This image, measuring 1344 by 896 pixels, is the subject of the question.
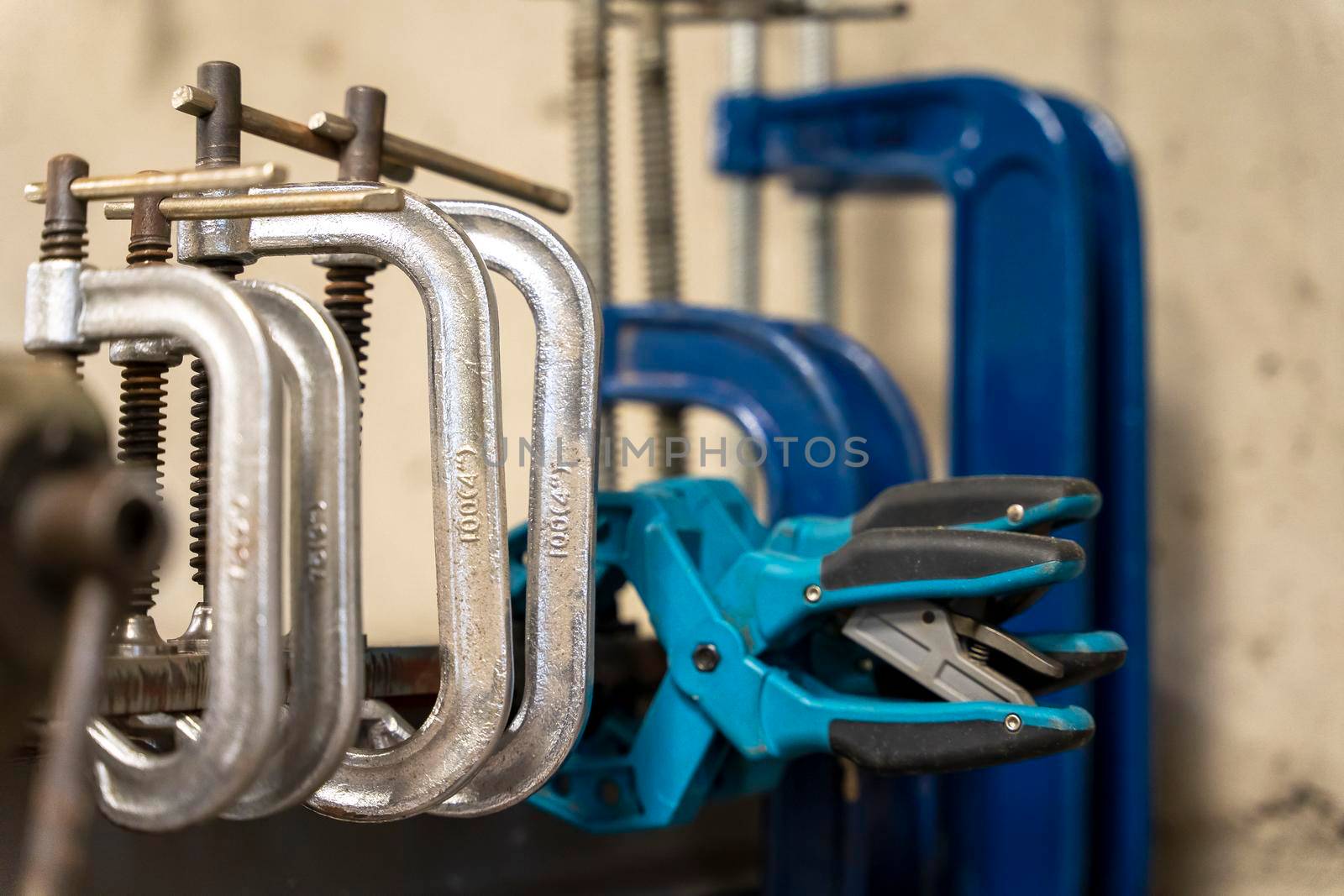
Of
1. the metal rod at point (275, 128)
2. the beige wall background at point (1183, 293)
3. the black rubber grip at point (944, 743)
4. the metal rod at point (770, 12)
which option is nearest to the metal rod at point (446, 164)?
the metal rod at point (275, 128)

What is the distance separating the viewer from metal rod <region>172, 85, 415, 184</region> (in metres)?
0.66

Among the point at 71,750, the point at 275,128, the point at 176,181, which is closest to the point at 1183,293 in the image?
the point at 275,128

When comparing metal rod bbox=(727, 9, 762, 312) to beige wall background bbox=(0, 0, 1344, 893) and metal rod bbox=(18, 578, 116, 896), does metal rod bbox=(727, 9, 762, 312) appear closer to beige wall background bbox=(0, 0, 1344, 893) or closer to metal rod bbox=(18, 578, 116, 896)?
beige wall background bbox=(0, 0, 1344, 893)

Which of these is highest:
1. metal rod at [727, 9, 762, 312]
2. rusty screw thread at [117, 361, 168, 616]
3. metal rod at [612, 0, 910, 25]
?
metal rod at [612, 0, 910, 25]

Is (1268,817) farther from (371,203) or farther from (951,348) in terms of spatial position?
(371,203)

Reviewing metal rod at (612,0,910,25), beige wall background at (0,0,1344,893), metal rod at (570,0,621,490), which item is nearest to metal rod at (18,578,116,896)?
beige wall background at (0,0,1344,893)

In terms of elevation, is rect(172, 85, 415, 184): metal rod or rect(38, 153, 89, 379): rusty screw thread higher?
rect(172, 85, 415, 184): metal rod

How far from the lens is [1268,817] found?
3.97 feet

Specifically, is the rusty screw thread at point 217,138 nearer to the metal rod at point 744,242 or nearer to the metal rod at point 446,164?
the metal rod at point 446,164

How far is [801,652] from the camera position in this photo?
2.66 feet

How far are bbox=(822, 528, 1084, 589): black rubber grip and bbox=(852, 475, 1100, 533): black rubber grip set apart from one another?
0.13ft

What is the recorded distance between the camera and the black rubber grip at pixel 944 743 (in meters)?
0.65

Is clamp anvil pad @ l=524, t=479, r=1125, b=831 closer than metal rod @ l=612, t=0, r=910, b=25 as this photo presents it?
Yes

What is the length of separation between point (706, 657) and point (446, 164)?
33cm
